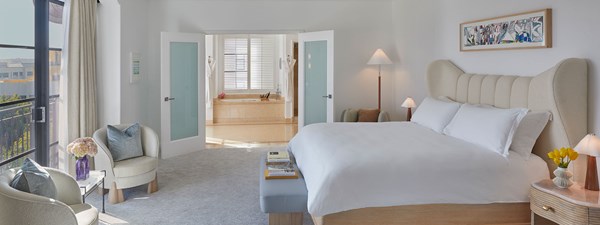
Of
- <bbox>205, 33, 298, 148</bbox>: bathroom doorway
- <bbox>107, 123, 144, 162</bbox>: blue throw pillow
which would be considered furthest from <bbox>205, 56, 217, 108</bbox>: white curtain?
<bbox>107, 123, 144, 162</bbox>: blue throw pillow

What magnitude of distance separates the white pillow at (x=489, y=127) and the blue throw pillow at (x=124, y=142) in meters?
3.23

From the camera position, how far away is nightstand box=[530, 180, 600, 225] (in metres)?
2.77

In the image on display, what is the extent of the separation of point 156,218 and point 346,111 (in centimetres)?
389

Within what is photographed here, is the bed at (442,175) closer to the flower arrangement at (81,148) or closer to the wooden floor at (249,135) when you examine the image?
the flower arrangement at (81,148)

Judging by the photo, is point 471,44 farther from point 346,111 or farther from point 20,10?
point 20,10

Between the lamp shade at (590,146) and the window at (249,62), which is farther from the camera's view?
the window at (249,62)

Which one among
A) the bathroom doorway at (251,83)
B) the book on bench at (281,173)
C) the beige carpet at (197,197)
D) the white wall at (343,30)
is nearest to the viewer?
the book on bench at (281,173)

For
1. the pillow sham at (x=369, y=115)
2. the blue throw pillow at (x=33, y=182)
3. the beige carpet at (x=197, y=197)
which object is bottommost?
the beige carpet at (x=197, y=197)

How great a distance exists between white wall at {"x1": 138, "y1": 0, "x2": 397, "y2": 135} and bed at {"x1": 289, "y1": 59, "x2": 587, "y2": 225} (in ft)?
12.1

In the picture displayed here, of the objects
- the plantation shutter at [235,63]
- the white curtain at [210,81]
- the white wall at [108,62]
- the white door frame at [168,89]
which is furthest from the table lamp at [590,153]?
the plantation shutter at [235,63]

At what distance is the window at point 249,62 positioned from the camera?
36.4 feet

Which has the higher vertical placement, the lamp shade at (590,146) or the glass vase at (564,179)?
the lamp shade at (590,146)

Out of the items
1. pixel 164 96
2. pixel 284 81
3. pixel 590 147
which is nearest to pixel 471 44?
pixel 590 147

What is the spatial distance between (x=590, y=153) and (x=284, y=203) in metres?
2.13
